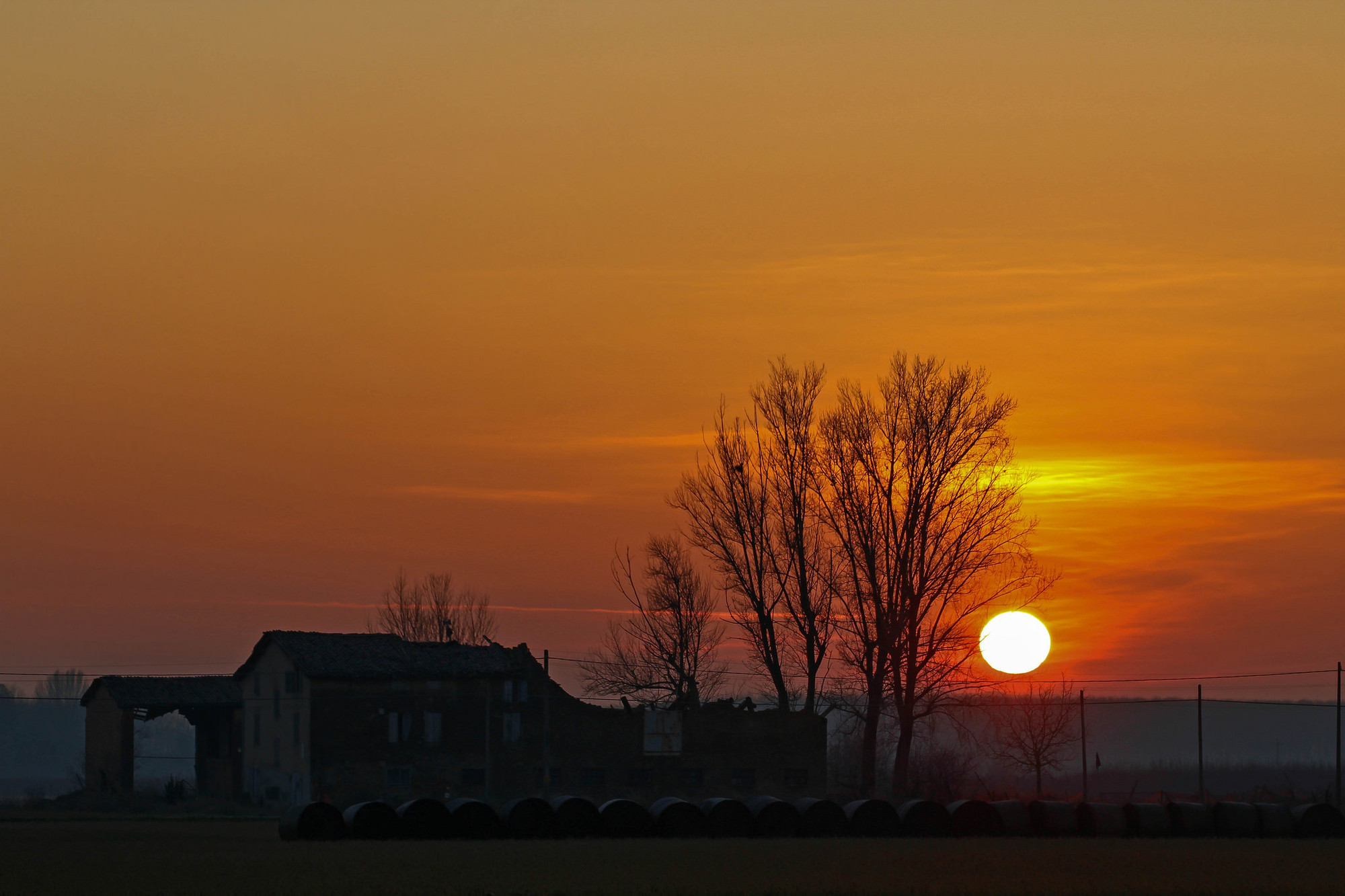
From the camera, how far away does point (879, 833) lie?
44.3m

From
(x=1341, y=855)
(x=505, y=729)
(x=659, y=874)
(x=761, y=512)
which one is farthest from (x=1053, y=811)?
(x=505, y=729)

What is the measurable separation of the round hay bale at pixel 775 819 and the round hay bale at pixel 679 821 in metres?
1.62

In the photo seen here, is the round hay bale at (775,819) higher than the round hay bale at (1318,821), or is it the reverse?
the round hay bale at (775,819)

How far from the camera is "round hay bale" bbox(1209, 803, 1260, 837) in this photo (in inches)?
1815

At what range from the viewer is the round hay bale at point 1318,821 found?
1843 inches

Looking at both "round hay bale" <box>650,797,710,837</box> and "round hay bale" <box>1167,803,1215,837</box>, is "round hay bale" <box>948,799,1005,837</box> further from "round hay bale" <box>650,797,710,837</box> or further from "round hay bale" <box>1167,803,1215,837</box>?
"round hay bale" <box>650,797,710,837</box>

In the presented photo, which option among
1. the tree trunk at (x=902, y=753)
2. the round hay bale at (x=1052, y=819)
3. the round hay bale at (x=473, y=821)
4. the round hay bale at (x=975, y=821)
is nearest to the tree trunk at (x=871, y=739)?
the tree trunk at (x=902, y=753)

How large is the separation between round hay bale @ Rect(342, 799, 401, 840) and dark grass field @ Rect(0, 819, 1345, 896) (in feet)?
2.27

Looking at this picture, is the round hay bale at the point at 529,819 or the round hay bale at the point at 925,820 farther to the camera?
the round hay bale at the point at 925,820

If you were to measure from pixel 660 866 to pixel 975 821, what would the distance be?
15479 mm

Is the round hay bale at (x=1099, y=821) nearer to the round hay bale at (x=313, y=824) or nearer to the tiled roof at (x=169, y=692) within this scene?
the round hay bale at (x=313, y=824)

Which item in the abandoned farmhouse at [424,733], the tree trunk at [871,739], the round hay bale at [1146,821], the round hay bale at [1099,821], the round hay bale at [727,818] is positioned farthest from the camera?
the abandoned farmhouse at [424,733]

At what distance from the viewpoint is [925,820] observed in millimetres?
44625

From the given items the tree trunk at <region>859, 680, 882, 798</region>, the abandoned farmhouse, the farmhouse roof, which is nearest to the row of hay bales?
the tree trunk at <region>859, 680, 882, 798</region>
